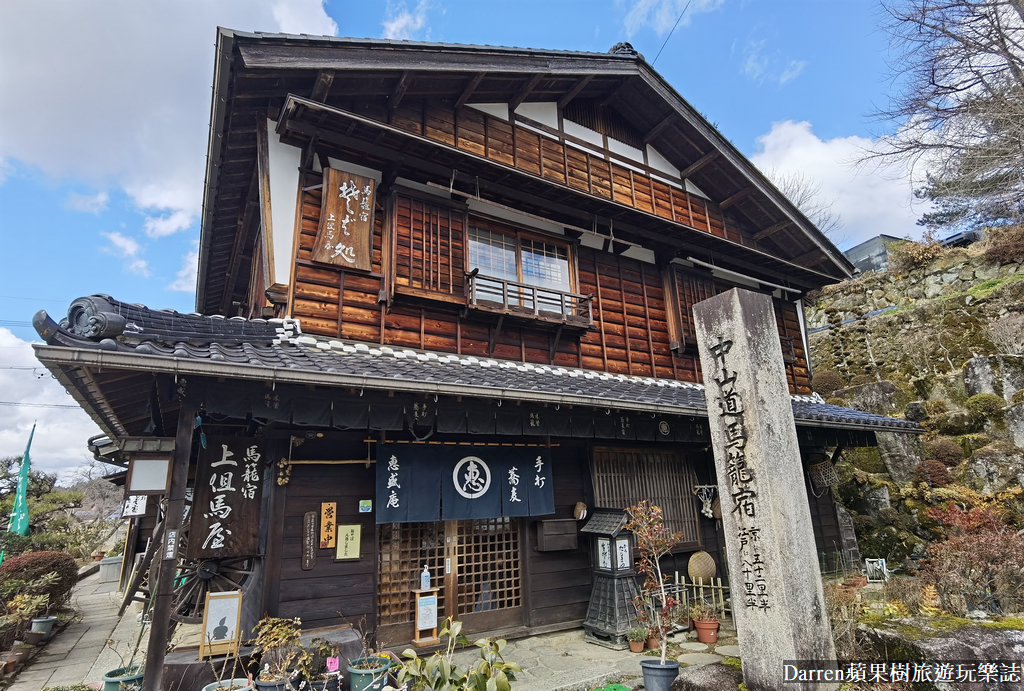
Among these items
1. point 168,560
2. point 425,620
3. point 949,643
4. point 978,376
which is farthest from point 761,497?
point 978,376

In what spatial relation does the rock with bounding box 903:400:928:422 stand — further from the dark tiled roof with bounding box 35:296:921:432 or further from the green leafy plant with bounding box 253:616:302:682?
the green leafy plant with bounding box 253:616:302:682

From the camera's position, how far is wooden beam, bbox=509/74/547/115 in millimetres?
10172

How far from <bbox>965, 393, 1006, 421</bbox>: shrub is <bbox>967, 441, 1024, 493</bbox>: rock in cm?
126

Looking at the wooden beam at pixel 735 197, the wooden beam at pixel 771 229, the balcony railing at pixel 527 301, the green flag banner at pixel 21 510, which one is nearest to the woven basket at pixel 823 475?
the wooden beam at pixel 771 229

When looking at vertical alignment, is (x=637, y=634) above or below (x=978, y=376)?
below

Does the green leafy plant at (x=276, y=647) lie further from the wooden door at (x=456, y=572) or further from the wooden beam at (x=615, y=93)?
the wooden beam at (x=615, y=93)

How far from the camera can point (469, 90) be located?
954 cm

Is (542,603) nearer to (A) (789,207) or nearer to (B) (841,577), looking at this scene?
(B) (841,577)

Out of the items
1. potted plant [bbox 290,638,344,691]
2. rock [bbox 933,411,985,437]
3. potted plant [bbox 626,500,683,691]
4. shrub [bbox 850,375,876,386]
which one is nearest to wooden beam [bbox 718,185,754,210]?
potted plant [bbox 626,500,683,691]

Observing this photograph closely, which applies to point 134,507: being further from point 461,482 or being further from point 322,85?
point 322,85

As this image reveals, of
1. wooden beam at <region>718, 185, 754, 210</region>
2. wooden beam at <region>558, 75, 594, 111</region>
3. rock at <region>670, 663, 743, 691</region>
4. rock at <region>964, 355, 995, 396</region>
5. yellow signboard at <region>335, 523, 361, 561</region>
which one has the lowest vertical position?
rock at <region>670, 663, 743, 691</region>

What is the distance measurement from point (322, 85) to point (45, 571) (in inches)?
407

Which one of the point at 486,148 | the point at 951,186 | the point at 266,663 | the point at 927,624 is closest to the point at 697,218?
the point at 486,148

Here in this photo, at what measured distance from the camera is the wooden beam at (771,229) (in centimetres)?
1325
